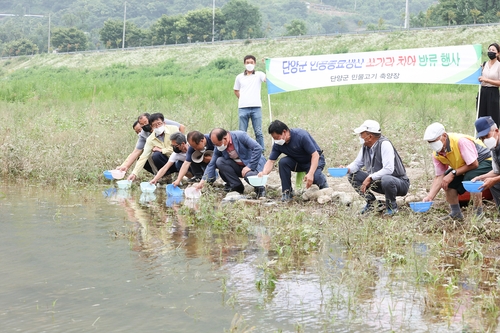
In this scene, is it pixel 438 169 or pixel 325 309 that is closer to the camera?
pixel 325 309

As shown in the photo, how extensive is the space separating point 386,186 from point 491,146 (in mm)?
1236

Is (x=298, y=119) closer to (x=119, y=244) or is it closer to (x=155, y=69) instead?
(x=119, y=244)

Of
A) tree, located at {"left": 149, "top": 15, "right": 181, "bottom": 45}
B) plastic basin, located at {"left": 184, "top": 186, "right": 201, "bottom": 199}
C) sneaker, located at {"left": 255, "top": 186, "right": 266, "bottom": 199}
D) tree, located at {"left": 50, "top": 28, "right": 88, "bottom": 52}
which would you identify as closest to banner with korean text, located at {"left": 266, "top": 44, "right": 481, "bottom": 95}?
sneaker, located at {"left": 255, "top": 186, "right": 266, "bottom": 199}

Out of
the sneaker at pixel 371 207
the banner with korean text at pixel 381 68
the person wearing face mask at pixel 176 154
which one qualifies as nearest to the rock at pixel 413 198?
the sneaker at pixel 371 207

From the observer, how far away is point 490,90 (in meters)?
9.24

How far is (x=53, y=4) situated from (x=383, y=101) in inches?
5705

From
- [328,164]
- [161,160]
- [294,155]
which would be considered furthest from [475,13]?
[294,155]

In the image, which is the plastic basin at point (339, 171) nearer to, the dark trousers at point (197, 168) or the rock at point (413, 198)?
the rock at point (413, 198)

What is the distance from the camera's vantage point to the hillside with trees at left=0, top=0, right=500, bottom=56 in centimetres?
6670

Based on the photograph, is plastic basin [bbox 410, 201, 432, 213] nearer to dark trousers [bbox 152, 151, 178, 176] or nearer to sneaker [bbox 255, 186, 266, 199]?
sneaker [bbox 255, 186, 266, 199]

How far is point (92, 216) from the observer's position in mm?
7906

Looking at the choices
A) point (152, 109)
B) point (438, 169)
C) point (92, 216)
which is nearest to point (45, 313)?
point (92, 216)

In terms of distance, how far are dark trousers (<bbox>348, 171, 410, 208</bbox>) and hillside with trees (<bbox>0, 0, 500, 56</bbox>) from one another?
1750 inches

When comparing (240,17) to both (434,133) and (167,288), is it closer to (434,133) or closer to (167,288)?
(434,133)
